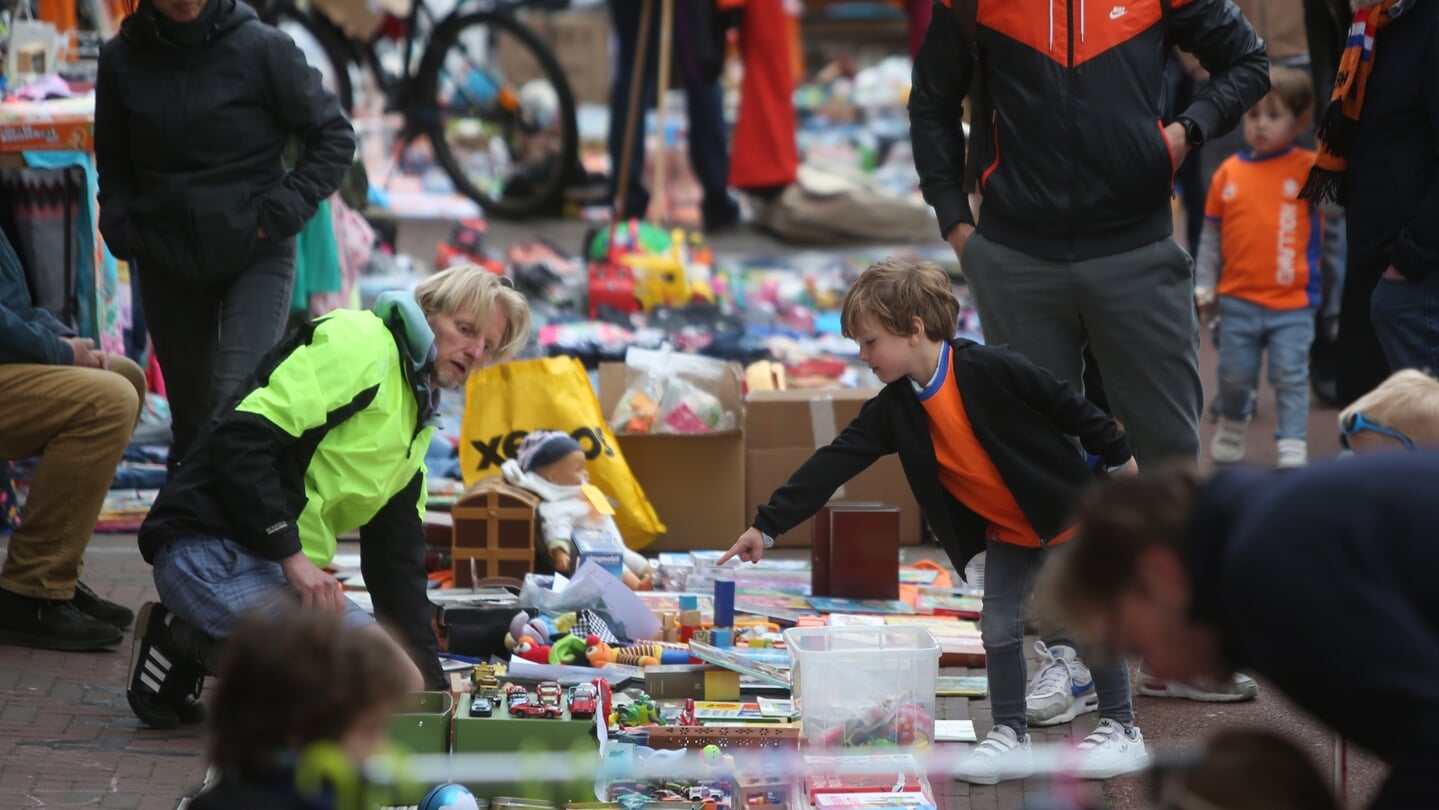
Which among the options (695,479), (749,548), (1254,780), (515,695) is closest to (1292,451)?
(695,479)

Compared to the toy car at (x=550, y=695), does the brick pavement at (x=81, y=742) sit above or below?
below

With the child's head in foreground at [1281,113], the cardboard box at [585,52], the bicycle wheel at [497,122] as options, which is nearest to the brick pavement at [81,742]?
the child's head in foreground at [1281,113]

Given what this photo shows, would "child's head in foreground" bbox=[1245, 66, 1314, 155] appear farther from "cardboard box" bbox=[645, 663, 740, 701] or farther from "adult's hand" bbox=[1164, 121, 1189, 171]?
"cardboard box" bbox=[645, 663, 740, 701]

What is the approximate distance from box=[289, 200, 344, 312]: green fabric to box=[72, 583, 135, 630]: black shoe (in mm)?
1502

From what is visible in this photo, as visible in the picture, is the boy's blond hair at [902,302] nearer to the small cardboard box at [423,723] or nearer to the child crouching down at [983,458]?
the child crouching down at [983,458]

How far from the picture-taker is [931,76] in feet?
16.1

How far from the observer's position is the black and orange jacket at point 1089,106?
4.57m

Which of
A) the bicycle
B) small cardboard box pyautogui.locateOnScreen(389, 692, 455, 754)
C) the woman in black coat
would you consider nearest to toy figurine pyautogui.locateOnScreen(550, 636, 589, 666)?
small cardboard box pyautogui.locateOnScreen(389, 692, 455, 754)

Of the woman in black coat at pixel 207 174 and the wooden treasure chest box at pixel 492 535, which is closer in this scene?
the woman in black coat at pixel 207 174

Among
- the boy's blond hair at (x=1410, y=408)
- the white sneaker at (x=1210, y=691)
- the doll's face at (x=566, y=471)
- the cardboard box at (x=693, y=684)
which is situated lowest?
the white sneaker at (x=1210, y=691)

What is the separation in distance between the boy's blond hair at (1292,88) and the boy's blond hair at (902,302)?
10.3ft

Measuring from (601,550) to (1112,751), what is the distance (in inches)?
75.7

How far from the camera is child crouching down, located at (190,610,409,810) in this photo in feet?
7.93

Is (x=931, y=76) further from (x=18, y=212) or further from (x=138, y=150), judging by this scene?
(x=18, y=212)
